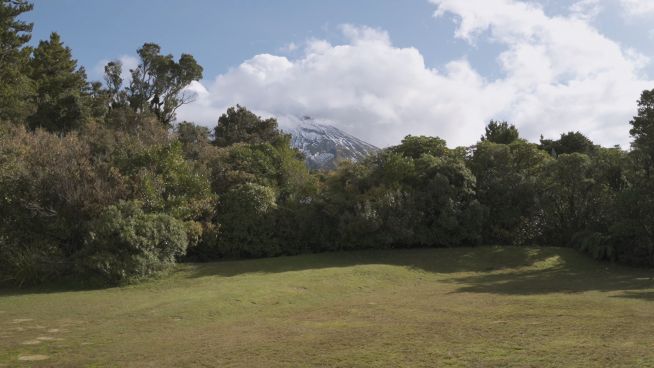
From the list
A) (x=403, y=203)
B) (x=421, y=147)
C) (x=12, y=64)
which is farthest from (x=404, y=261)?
(x=12, y=64)

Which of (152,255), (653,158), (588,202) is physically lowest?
(152,255)

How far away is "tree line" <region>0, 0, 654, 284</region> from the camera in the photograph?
17219mm

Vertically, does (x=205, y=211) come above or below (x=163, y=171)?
below

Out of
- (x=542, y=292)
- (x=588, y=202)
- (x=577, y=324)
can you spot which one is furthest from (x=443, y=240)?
(x=577, y=324)

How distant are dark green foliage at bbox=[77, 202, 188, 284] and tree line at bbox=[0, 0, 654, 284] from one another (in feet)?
0.15

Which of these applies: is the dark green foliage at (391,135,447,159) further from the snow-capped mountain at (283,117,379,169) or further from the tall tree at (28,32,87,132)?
the snow-capped mountain at (283,117,379,169)

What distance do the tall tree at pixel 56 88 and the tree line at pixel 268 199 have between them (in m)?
4.09

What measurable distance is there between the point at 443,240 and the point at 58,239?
1588 centimetres

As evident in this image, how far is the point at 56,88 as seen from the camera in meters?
36.5

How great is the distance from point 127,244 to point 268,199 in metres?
7.05

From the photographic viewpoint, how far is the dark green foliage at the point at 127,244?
52.0 ft

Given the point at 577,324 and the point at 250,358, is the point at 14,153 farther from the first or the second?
the point at 577,324

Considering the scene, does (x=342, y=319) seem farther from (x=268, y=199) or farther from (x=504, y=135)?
(x=504, y=135)

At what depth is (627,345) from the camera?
22.4 ft
